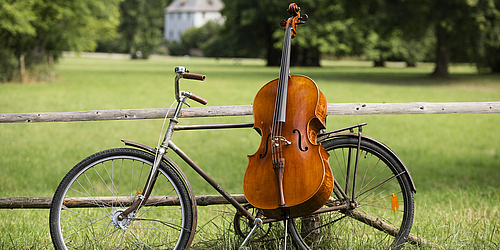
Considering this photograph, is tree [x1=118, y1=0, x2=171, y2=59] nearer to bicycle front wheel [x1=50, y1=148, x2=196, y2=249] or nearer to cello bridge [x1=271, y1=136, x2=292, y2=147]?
bicycle front wheel [x1=50, y1=148, x2=196, y2=249]

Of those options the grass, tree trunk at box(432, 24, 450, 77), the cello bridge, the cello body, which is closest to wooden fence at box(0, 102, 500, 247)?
the grass

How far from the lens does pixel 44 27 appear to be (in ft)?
64.7

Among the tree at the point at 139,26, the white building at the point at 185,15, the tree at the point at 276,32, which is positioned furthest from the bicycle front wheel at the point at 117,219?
the white building at the point at 185,15

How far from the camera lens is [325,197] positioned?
260 centimetres

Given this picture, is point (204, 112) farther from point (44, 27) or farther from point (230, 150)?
point (44, 27)

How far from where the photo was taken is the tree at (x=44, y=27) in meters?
17.3

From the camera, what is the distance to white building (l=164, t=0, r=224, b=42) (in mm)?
91375

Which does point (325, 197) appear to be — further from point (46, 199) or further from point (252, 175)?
point (46, 199)

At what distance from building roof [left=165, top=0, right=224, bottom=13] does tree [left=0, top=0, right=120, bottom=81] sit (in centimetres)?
6930

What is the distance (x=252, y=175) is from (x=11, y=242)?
1933 millimetres

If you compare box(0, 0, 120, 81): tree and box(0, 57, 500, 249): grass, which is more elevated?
box(0, 0, 120, 81): tree

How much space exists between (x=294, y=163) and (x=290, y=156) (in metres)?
0.05

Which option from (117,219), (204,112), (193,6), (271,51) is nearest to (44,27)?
A: (204,112)

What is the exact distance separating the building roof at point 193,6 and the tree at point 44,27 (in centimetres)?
6930
